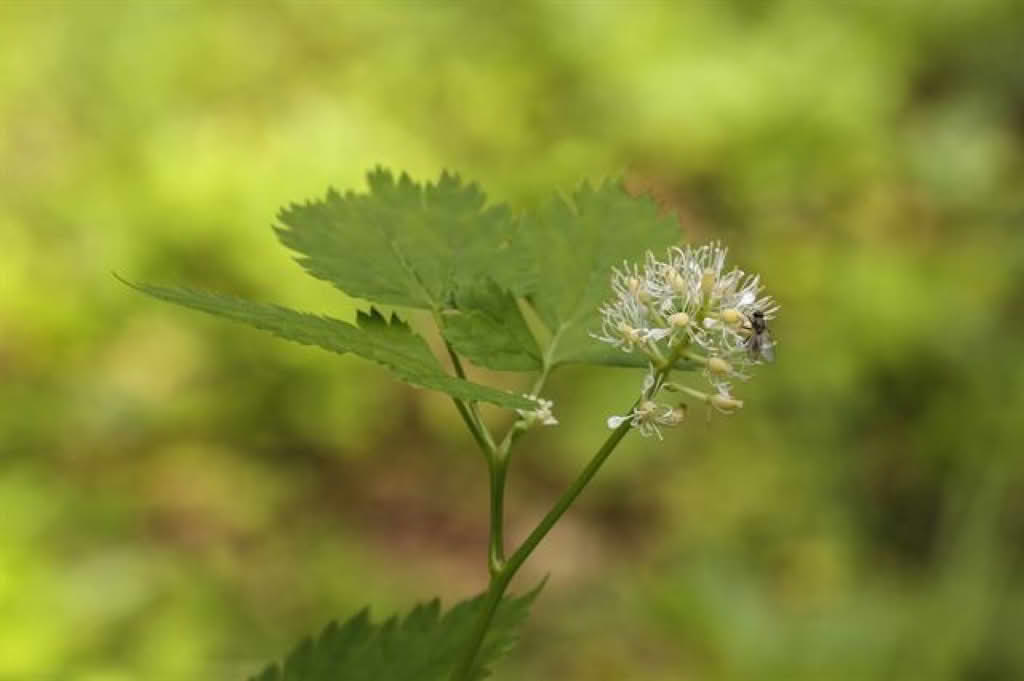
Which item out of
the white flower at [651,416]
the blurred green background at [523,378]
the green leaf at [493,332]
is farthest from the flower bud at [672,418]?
the blurred green background at [523,378]

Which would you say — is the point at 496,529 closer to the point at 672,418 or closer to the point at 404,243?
the point at 672,418

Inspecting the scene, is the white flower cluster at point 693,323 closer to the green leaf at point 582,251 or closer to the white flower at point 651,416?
the white flower at point 651,416

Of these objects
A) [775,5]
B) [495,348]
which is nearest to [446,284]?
[495,348]

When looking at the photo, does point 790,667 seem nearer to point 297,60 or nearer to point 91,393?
point 91,393

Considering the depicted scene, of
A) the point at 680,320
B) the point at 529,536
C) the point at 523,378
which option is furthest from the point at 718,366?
the point at 523,378

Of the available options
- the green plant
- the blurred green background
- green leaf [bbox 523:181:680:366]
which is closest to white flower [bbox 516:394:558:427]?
the green plant

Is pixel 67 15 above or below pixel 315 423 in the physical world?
above
